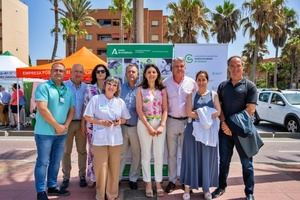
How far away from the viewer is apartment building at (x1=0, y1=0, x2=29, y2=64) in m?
45.2

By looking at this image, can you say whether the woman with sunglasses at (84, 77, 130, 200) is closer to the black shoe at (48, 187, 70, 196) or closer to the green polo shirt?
the green polo shirt

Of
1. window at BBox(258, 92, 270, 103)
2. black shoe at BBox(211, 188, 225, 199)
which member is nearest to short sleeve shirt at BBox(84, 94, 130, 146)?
black shoe at BBox(211, 188, 225, 199)

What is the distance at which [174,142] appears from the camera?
559 cm

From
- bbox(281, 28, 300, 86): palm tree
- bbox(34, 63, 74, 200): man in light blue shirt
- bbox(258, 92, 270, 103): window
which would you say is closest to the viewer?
bbox(34, 63, 74, 200): man in light blue shirt

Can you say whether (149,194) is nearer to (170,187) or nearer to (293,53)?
(170,187)

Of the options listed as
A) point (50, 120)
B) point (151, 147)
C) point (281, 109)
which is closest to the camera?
point (50, 120)

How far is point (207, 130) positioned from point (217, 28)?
Answer: 3732 cm

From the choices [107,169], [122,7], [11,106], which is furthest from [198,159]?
[122,7]

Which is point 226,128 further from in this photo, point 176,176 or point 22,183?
point 22,183

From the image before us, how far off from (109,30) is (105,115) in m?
59.0

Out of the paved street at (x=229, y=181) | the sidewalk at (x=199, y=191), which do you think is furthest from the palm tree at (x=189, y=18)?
the sidewalk at (x=199, y=191)

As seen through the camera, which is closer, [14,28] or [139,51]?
[139,51]

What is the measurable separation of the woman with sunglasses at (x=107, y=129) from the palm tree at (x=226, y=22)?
36.9m

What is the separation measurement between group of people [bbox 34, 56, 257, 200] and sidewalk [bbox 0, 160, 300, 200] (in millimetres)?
250
